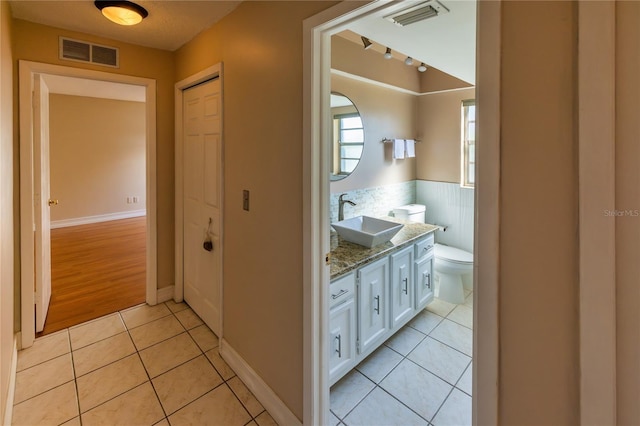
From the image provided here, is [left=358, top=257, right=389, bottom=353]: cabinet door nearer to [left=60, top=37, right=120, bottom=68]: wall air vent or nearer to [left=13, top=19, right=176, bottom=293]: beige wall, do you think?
[left=13, top=19, right=176, bottom=293]: beige wall

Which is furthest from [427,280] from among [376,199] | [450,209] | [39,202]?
[39,202]

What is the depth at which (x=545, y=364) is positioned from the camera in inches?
33.2

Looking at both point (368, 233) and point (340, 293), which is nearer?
point (340, 293)

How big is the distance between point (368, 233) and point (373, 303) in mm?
469

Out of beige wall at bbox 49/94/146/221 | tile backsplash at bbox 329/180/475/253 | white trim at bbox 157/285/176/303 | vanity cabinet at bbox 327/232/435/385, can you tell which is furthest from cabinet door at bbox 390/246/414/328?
beige wall at bbox 49/94/146/221

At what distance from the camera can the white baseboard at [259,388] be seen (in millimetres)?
1625

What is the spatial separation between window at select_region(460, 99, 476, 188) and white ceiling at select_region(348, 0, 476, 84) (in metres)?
1.13

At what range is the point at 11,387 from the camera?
1779 millimetres

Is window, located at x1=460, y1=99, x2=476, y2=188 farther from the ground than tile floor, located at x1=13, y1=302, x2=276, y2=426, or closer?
farther from the ground

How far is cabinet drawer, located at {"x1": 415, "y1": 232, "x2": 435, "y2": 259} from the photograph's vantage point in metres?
2.48

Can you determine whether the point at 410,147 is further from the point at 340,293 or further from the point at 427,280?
the point at 340,293

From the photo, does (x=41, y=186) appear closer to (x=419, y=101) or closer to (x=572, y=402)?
(x=572, y=402)

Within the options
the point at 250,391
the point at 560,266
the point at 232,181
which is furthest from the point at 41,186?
the point at 560,266

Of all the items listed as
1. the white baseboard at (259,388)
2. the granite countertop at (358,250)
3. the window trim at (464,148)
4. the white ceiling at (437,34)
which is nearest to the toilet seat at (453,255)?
the granite countertop at (358,250)
